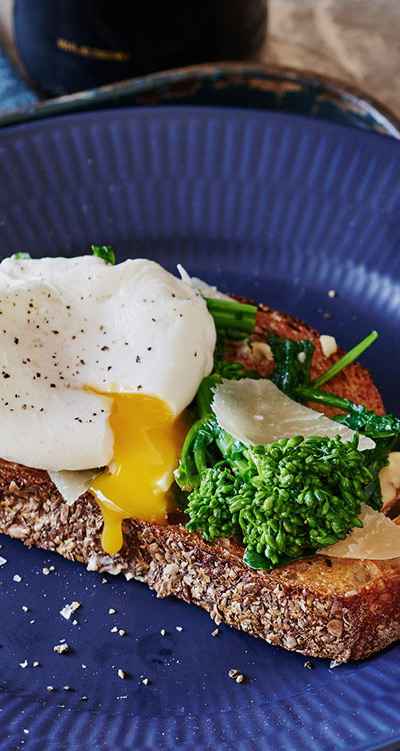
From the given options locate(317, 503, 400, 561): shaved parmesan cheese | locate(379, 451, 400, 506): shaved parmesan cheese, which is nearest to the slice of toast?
locate(317, 503, 400, 561): shaved parmesan cheese

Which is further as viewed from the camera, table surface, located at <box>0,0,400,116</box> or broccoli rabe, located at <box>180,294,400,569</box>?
table surface, located at <box>0,0,400,116</box>

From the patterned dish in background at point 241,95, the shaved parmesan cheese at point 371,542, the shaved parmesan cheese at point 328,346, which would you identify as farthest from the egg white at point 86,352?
the patterned dish in background at point 241,95

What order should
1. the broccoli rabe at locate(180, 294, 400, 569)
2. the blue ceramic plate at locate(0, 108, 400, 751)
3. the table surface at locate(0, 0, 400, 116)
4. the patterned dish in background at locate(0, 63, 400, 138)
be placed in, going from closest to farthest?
the broccoli rabe at locate(180, 294, 400, 569) < the blue ceramic plate at locate(0, 108, 400, 751) < the patterned dish in background at locate(0, 63, 400, 138) < the table surface at locate(0, 0, 400, 116)

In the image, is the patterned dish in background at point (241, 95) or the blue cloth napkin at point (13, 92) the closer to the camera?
the patterned dish in background at point (241, 95)

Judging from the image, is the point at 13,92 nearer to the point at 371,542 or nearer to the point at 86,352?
the point at 86,352

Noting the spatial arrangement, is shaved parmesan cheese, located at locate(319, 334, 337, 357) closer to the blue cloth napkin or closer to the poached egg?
the poached egg

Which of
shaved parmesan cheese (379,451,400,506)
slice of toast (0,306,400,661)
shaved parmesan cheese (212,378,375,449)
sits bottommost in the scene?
slice of toast (0,306,400,661)

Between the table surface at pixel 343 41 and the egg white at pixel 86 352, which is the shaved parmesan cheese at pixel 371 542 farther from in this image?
the table surface at pixel 343 41
